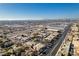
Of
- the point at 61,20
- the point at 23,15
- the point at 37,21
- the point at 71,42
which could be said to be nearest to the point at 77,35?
the point at 71,42

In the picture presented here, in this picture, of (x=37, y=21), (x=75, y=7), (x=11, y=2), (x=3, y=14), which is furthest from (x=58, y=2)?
(x=3, y=14)

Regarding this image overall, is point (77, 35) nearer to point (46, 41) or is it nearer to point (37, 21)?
point (46, 41)

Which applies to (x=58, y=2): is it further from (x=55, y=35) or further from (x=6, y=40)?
(x=6, y=40)

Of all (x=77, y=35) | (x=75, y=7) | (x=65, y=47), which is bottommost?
(x=65, y=47)

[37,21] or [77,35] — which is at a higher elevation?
[37,21]

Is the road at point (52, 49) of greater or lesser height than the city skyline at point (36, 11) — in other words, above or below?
below

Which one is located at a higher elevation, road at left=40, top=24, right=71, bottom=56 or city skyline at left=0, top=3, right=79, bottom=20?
city skyline at left=0, top=3, right=79, bottom=20

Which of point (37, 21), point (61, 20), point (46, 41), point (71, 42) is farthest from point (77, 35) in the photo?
point (37, 21)

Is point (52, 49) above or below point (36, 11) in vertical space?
below

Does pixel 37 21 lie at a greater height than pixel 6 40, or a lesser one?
greater
